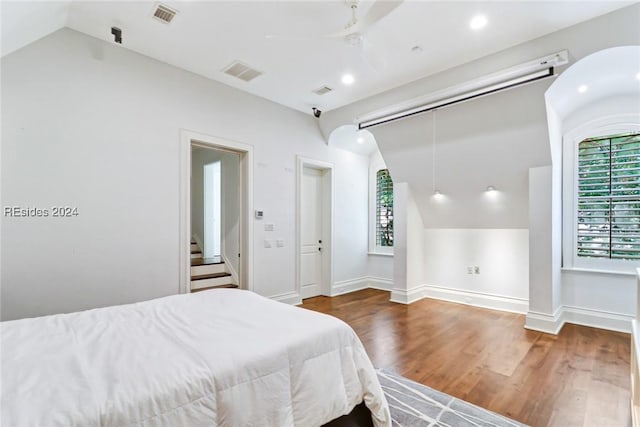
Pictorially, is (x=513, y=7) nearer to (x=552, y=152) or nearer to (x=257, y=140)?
(x=552, y=152)

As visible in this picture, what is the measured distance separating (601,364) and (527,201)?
204cm

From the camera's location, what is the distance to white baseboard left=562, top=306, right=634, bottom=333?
3.65 meters

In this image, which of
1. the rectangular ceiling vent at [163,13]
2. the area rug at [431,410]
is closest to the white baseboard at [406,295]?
the area rug at [431,410]

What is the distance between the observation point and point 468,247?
4941 millimetres

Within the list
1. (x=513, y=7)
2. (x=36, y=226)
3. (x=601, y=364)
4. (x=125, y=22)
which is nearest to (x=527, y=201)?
(x=601, y=364)

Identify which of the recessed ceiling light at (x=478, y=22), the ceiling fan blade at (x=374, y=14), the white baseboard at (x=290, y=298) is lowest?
the white baseboard at (x=290, y=298)

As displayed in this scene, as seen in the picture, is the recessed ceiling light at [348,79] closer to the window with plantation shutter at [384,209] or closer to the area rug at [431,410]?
the window with plantation shutter at [384,209]

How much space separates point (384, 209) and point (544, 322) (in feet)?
10.2

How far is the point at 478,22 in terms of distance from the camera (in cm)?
264

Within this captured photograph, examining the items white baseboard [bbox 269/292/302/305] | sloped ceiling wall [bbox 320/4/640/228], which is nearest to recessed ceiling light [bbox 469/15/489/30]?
sloped ceiling wall [bbox 320/4/640/228]

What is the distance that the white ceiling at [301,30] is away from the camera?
96.0 inches

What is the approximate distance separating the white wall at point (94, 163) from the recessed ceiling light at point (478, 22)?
9.19 feet

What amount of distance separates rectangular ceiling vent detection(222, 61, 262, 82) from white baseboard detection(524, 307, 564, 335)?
445cm

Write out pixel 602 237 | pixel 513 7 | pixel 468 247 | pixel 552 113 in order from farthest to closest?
1. pixel 468 247
2. pixel 602 237
3. pixel 552 113
4. pixel 513 7
